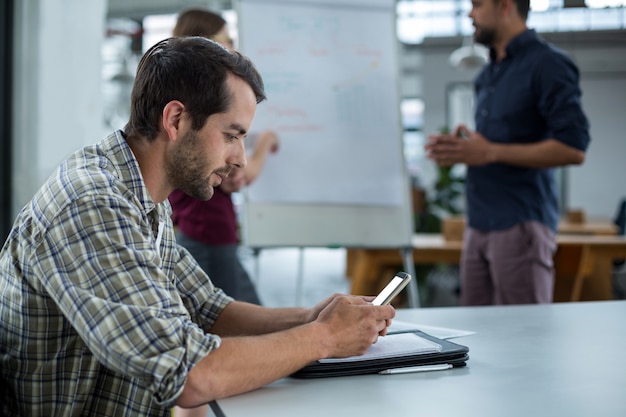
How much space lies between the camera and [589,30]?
14.4ft

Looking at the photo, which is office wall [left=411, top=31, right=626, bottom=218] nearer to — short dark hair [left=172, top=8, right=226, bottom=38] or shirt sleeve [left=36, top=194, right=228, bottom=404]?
short dark hair [left=172, top=8, right=226, bottom=38]

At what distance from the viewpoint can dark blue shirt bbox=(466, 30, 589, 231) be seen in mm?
2412

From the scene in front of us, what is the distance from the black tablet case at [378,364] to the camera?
111cm

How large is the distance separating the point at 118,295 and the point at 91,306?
0.13 feet

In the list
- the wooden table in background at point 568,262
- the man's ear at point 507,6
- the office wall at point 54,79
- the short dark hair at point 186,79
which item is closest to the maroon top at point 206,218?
the short dark hair at point 186,79

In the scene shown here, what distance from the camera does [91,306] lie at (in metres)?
0.94

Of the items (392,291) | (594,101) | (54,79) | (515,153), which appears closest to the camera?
(392,291)

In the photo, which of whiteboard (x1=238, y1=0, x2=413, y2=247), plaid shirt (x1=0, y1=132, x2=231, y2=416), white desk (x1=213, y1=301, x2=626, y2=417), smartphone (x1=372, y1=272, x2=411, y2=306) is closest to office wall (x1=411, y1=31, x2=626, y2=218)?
whiteboard (x1=238, y1=0, x2=413, y2=247)

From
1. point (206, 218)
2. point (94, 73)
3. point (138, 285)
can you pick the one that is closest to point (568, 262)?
point (206, 218)

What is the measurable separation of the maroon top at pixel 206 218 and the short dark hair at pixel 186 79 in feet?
3.64

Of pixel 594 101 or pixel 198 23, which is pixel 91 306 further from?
pixel 594 101

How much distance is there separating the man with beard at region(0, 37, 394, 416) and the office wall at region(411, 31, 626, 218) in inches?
125

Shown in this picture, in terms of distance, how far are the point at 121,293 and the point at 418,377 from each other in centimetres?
49

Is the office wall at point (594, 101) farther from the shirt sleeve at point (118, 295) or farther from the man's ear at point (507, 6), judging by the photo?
the shirt sleeve at point (118, 295)
